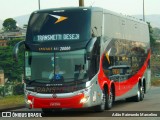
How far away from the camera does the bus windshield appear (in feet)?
57.1

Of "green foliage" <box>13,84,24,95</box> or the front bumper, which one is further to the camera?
"green foliage" <box>13,84,24,95</box>

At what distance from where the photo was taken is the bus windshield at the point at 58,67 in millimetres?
17391

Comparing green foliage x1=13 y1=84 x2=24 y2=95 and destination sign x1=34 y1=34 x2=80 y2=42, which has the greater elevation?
destination sign x1=34 y1=34 x2=80 y2=42

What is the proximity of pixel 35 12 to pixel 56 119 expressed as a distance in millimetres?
4055

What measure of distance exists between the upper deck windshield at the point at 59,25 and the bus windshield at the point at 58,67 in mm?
613

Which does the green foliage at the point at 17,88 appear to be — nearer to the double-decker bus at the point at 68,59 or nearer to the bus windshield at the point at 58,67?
the double-decker bus at the point at 68,59

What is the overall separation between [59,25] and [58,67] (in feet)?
5.16

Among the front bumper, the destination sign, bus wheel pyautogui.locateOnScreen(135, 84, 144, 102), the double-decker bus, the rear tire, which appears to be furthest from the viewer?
bus wheel pyautogui.locateOnScreen(135, 84, 144, 102)

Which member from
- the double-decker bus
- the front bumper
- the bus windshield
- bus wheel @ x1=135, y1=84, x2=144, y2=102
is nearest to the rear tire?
the double-decker bus

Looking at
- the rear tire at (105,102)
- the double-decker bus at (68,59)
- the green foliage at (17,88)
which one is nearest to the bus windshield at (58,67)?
the double-decker bus at (68,59)

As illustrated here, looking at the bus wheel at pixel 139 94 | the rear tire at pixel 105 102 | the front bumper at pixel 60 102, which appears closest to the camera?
→ the front bumper at pixel 60 102

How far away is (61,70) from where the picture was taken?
1744 cm

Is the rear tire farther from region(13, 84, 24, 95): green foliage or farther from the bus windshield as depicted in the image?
region(13, 84, 24, 95): green foliage

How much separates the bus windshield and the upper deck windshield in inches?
24.1
